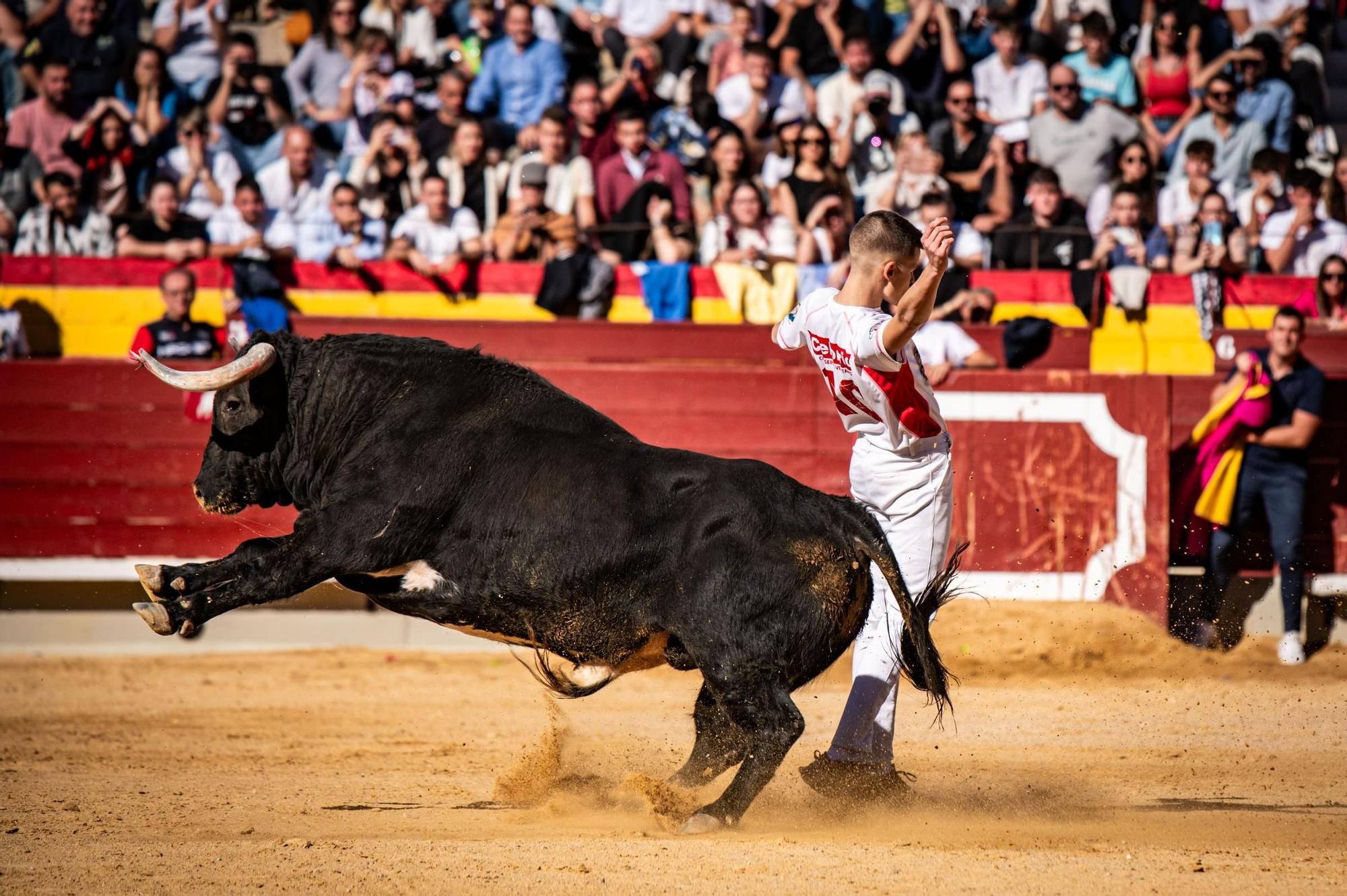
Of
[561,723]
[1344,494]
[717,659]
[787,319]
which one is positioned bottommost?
[561,723]

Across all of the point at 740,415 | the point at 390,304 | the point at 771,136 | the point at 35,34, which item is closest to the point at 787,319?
the point at 740,415

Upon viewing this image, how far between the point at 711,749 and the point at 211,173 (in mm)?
6126

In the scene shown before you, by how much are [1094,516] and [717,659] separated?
14.3 feet

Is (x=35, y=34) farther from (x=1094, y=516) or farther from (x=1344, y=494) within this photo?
(x=1344, y=494)

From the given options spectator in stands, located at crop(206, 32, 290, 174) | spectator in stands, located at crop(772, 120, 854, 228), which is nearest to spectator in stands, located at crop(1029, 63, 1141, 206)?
spectator in stands, located at crop(772, 120, 854, 228)

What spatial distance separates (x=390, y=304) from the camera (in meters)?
8.30

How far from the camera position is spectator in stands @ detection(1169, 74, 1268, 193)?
9023 millimetres

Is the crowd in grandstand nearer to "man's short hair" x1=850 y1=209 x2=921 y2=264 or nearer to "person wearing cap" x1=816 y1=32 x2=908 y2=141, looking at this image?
"person wearing cap" x1=816 y1=32 x2=908 y2=141

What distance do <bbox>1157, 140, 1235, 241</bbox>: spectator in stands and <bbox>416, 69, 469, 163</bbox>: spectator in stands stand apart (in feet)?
13.8

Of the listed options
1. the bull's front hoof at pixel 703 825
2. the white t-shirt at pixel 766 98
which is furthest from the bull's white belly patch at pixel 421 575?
the white t-shirt at pixel 766 98

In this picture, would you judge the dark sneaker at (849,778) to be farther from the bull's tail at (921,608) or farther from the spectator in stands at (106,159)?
the spectator in stands at (106,159)

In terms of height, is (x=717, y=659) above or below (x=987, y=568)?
above

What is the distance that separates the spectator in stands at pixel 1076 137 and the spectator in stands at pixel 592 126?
255cm

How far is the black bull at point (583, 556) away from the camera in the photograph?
386cm
